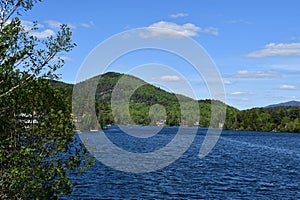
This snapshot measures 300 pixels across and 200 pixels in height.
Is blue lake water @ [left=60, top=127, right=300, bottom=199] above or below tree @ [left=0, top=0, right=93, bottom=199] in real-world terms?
below

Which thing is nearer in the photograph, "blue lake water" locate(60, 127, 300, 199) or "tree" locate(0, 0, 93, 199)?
"tree" locate(0, 0, 93, 199)

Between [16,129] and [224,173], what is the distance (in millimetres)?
48001

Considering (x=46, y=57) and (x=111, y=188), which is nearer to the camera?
(x=46, y=57)

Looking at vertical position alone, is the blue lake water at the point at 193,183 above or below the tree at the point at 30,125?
below

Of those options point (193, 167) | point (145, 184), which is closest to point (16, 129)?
point (145, 184)

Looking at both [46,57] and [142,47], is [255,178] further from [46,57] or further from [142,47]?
[46,57]

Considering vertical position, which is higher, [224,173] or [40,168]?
[40,168]

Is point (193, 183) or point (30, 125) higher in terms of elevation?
point (30, 125)

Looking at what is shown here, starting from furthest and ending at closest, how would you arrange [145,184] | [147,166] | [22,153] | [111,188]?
[147,166] < [145,184] < [111,188] < [22,153]

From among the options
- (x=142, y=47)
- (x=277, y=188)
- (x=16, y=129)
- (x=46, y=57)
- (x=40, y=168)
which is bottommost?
(x=277, y=188)

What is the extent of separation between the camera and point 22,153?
14516 millimetres

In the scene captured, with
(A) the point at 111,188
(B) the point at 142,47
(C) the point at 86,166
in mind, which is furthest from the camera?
(A) the point at 111,188

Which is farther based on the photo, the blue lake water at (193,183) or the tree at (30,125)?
the blue lake water at (193,183)

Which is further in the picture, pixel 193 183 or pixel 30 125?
pixel 193 183
